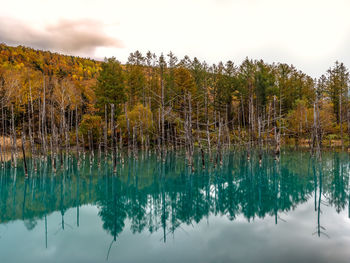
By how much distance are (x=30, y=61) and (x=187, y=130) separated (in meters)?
67.7

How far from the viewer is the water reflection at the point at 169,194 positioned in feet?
31.0

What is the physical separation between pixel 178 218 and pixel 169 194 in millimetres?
3467

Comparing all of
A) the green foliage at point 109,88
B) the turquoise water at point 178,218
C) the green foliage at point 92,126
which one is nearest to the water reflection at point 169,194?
the turquoise water at point 178,218

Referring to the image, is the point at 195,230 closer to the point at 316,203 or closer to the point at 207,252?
the point at 207,252

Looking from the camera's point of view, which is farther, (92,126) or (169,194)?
(92,126)

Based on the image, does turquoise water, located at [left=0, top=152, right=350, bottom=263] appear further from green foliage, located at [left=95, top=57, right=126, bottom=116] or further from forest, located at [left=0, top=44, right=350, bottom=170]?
green foliage, located at [left=95, top=57, right=126, bottom=116]

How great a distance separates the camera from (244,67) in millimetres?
45281

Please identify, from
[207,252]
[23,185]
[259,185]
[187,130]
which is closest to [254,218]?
[207,252]

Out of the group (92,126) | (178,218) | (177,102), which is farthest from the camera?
(177,102)

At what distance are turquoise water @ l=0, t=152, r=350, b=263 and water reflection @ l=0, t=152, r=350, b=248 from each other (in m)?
0.05

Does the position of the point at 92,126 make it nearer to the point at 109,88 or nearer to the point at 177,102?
the point at 109,88

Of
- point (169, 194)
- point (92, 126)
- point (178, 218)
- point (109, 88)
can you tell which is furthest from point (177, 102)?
point (178, 218)

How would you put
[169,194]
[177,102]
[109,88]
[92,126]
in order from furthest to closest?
1. [177,102]
2. [109,88]
3. [92,126]
4. [169,194]

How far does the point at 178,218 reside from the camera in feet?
30.5
